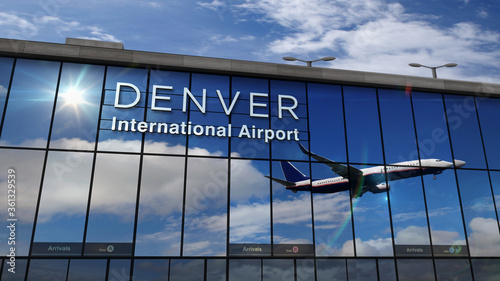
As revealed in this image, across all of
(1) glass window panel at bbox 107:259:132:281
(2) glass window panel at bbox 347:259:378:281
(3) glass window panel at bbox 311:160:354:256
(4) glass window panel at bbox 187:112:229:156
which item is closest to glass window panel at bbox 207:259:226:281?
(1) glass window panel at bbox 107:259:132:281

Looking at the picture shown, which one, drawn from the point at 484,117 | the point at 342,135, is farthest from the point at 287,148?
the point at 484,117

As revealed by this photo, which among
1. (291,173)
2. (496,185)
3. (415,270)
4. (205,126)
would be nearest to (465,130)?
(496,185)

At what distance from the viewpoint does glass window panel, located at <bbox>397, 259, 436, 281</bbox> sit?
19906mm

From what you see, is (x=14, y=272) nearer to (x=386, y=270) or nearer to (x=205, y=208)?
(x=205, y=208)

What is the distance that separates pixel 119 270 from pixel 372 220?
12.2m

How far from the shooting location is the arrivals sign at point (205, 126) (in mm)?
19734

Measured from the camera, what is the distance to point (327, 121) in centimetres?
2166

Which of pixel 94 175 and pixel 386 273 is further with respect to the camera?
pixel 386 273

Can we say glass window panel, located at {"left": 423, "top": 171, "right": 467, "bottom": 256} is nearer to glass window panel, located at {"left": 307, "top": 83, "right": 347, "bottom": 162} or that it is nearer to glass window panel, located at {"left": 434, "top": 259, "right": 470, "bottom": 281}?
glass window panel, located at {"left": 434, "top": 259, "right": 470, "bottom": 281}

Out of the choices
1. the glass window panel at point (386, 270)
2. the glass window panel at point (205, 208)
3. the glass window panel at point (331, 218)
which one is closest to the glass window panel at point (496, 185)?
the glass window panel at point (386, 270)

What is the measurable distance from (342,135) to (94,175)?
41.0ft

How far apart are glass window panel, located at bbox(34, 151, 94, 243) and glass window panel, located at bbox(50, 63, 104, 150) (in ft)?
2.11

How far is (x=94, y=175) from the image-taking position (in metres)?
18.5

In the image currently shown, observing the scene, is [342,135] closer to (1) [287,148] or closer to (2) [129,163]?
(1) [287,148]
